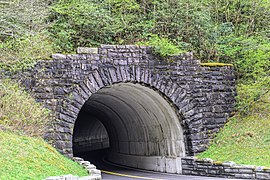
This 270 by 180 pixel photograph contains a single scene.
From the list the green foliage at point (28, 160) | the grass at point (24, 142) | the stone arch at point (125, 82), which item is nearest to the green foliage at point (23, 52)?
the grass at point (24, 142)

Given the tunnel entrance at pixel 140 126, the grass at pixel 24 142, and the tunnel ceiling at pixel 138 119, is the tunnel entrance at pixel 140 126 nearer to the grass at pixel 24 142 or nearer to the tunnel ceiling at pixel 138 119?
the tunnel ceiling at pixel 138 119

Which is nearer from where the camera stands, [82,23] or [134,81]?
[134,81]

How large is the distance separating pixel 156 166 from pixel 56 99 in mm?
5205

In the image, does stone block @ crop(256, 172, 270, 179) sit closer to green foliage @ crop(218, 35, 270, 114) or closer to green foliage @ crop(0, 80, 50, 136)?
green foliage @ crop(218, 35, 270, 114)

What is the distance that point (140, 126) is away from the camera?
16.6 meters

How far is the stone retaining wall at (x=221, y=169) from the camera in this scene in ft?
36.2

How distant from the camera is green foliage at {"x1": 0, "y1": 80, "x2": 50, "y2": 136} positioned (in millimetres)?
10656

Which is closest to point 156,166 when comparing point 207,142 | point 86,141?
point 207,142

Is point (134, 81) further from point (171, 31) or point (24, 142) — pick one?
point (24, 142)

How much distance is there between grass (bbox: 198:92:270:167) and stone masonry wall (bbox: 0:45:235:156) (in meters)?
0.40

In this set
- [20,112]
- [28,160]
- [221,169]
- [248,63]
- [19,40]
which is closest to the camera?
[28,160]

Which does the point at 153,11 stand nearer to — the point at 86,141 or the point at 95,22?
the point at 95,22

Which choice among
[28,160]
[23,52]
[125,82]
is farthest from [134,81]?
[28,160]

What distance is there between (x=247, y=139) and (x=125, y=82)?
4.54m
